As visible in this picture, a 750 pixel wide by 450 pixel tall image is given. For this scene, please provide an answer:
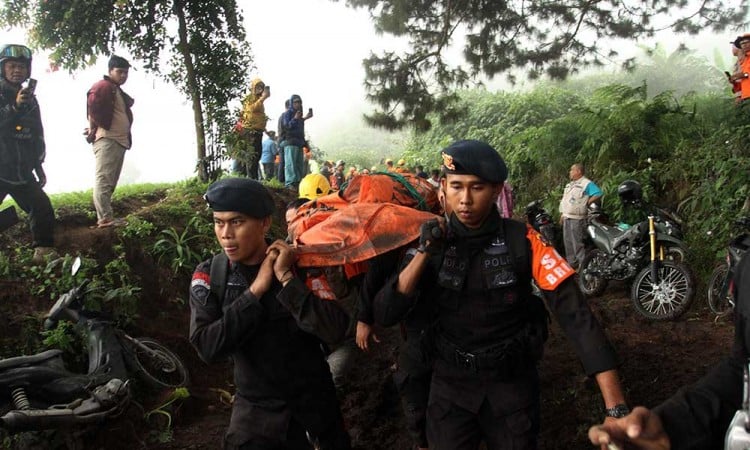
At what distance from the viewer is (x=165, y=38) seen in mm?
7211

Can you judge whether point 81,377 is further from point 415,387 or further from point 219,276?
point 415,387

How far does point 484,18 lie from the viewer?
8.50 meters

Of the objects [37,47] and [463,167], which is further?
[37,47]

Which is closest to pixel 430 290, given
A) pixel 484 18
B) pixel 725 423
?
pixel 725 423

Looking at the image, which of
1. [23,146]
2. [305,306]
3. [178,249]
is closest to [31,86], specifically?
[23,146]

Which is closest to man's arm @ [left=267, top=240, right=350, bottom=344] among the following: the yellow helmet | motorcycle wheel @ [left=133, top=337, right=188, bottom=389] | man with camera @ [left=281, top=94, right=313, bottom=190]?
motorcycle wheel @ [left=133, top=337, right=188, bottom=389]

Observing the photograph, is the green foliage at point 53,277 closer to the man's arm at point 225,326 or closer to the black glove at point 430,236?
the man's arm at point 225,326

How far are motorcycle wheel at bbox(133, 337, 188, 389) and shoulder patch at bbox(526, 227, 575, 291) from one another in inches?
136

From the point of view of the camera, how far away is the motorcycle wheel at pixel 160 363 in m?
4.37

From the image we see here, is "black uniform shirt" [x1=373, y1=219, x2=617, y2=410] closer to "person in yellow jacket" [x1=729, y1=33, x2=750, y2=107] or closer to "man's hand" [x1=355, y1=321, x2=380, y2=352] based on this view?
"man's hand" [x1=355, y1=321, x2=380, y2=352]

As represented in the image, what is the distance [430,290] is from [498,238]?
0.40m

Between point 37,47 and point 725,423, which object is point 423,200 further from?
point 37,47

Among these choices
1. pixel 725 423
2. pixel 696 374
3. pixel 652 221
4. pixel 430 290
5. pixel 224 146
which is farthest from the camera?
pixel 224 146

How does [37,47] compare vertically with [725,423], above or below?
above
